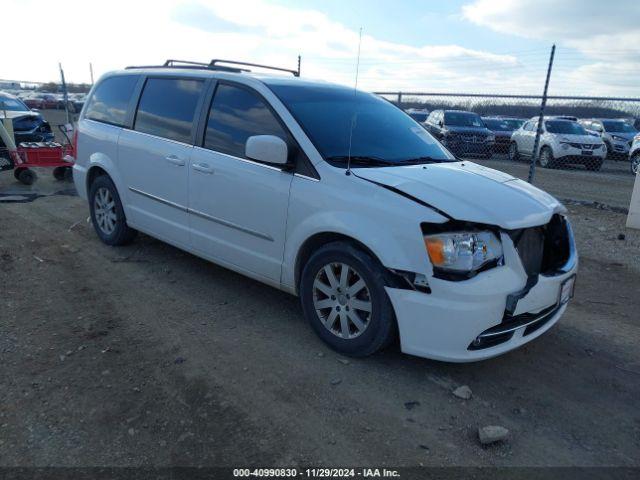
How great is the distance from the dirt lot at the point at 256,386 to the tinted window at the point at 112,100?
1.69m

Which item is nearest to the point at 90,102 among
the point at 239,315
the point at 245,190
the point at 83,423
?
the point at 245,190

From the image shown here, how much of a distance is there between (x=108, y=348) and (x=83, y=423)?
33.6 inches

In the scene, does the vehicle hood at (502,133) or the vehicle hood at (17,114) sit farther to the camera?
the vehicle hood at (502,133)

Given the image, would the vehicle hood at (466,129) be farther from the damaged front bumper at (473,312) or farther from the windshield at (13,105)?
the damaged front bumper at (473,312)

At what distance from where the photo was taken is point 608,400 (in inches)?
124

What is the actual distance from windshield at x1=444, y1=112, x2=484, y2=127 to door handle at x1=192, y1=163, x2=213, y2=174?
13.5 meters

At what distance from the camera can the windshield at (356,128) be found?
3.76m

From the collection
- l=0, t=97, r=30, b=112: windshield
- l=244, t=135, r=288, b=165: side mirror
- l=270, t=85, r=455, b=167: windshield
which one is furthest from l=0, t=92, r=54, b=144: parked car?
l=244, t=135, r=288, b=165: side mirror

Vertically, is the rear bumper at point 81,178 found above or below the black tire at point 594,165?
below

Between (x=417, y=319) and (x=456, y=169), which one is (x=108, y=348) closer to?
(x=417, y=319)

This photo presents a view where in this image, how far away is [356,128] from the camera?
405 cm

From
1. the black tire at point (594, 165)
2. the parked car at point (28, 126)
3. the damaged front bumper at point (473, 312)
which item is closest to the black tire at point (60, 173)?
the parked car at point (28, 126)

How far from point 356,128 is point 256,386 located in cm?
210

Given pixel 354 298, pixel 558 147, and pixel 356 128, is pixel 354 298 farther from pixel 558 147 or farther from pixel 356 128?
pixel 558 147
